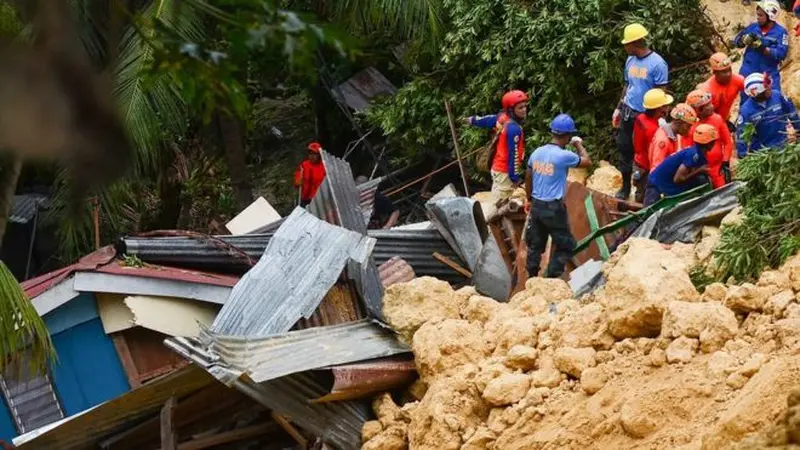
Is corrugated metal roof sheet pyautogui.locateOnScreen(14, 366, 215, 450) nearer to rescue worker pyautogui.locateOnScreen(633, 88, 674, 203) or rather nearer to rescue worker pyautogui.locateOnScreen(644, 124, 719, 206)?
rescue worker pyautogui.locateOnScreen(644, 124, 719, 206)

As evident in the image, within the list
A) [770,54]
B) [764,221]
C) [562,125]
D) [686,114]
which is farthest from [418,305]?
[770,54]

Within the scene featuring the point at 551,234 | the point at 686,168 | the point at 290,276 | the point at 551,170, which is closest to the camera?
the point at 686,168

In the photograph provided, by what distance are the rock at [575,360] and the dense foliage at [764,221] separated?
1199 mm

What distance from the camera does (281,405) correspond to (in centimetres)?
1277

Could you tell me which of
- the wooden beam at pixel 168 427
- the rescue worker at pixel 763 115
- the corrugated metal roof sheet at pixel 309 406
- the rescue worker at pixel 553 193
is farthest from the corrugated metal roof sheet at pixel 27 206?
the rescue worker at pixel 763 115

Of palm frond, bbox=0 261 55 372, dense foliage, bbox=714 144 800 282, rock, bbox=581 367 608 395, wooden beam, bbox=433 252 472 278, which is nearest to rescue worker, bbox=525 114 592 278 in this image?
wooden beam, bbox=433 252 472 278

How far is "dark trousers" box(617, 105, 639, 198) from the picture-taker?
49.0ft

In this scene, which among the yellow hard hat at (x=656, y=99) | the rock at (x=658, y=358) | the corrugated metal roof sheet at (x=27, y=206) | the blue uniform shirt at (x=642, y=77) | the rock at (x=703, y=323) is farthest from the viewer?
the corrugated metal roof sheet at (x=27, y=206)

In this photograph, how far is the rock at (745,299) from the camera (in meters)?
10.7

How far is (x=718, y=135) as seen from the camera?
1305 cm

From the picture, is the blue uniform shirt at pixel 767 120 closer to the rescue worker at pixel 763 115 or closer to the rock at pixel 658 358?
the rescue worker at pixel 763 115

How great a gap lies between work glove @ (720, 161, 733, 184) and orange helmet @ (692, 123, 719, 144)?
365 mm

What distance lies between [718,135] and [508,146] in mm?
3050

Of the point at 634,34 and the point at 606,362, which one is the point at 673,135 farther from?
the point at 606,362
